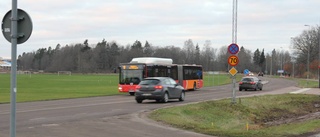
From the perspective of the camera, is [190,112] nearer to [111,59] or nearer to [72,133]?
[72,133]

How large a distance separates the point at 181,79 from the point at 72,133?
1227 inches

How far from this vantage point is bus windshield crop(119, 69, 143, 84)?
115 ft

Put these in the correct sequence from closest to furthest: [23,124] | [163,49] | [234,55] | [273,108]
Result: [23,124] → [234,55] → [273,108] → [163,49]

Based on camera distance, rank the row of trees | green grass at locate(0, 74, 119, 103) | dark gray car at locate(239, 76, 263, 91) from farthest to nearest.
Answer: the row of trees → dark gray car at locate(239, 76, 263, 91) → green grass at locate(0, 74, 119, 103)

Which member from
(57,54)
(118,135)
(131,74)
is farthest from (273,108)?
(57,54)

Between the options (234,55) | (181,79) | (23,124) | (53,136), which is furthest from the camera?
(181,79)

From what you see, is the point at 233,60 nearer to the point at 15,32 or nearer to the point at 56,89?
the point at 15,32

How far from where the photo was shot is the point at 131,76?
35.2 m

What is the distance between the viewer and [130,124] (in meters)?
14.3

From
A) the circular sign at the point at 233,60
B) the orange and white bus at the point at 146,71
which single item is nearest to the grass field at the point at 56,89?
the orange and white bus at the point at 146,71

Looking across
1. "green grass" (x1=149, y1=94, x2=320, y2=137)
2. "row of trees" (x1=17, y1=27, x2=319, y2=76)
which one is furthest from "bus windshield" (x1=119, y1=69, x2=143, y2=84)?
"row of trees" (x1=17, y1=27, x2=319, y2=76)

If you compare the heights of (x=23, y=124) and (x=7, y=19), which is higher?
(x=7, y=19)

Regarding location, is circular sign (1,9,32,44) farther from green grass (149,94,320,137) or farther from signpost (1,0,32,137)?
green grass (149,94,320,137)

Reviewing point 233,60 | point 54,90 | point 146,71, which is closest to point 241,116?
point 233,60
